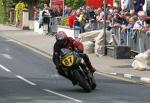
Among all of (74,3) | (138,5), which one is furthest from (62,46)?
(74,3)

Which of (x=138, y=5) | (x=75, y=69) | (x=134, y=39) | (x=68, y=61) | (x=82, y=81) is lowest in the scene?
(x=82, y=81)

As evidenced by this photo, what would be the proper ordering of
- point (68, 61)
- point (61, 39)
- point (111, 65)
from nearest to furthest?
point (68, 61) → point (61, 39) → point (111, 65)

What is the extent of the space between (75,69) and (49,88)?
3.59ft

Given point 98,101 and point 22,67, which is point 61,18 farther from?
point 98,101

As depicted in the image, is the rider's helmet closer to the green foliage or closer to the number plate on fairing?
the number plate on fairing

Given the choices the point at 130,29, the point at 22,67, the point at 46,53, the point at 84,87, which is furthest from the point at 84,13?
the point at 84,87

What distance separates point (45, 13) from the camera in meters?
41.8

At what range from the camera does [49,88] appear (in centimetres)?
1716

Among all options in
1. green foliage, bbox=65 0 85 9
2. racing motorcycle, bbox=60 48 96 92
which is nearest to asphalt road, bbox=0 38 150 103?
racing motorcycle, bbox=60 48 96 92

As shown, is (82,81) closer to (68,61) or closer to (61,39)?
(68,61)

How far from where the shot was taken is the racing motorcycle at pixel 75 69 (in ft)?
53.6

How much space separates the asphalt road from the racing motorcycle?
10.7 inches

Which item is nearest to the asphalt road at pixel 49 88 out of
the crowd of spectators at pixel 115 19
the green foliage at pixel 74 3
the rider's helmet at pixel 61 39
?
the rider's helmet at pixel 61 39

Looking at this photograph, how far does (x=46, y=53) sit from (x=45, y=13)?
12.6m
